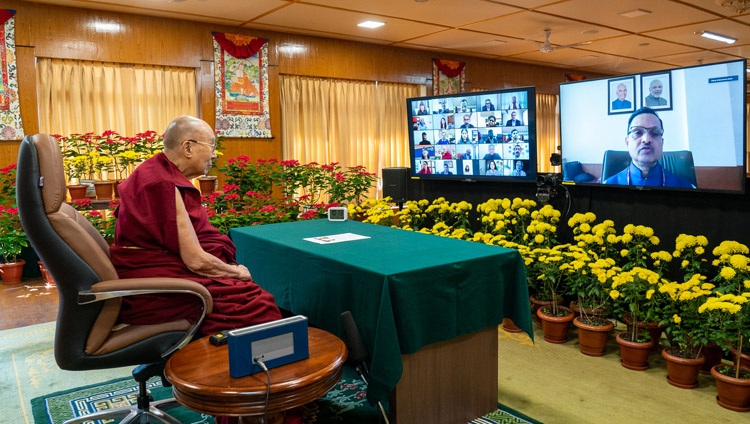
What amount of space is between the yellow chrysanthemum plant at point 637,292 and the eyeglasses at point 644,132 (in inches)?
34.0

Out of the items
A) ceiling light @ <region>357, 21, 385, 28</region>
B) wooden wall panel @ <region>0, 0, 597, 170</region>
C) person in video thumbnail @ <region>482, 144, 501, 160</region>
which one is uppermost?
ceiling light @ <region>357, 21, 385, 28</region>

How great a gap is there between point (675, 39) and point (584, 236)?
5761 mm

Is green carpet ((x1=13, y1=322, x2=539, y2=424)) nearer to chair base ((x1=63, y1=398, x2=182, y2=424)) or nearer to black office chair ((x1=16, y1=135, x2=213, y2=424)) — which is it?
chair base ((x1=63, y1=398, x2=182, y2=424))

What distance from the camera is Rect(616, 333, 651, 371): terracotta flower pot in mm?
3021

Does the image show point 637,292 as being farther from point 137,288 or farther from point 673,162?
point 137,288

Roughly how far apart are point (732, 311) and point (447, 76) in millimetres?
6847

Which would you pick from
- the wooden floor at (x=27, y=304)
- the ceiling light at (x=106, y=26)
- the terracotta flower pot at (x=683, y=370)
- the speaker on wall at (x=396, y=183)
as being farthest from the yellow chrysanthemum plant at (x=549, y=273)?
the ceiling light at (x=106, y=26)

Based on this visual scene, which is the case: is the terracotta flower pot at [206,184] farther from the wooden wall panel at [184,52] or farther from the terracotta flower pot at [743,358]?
the terracotta flower pot at [743,358]

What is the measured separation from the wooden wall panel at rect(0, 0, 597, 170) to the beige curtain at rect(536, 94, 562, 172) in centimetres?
242

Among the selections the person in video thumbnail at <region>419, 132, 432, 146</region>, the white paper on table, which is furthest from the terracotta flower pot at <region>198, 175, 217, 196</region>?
the white paper on table

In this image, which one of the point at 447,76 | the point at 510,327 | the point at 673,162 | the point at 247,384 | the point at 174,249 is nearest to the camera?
the point at 247,384

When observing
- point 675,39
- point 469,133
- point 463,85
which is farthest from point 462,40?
point 469,133

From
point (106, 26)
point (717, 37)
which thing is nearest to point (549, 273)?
point (106, 26)

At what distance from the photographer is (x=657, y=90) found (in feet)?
11.0
